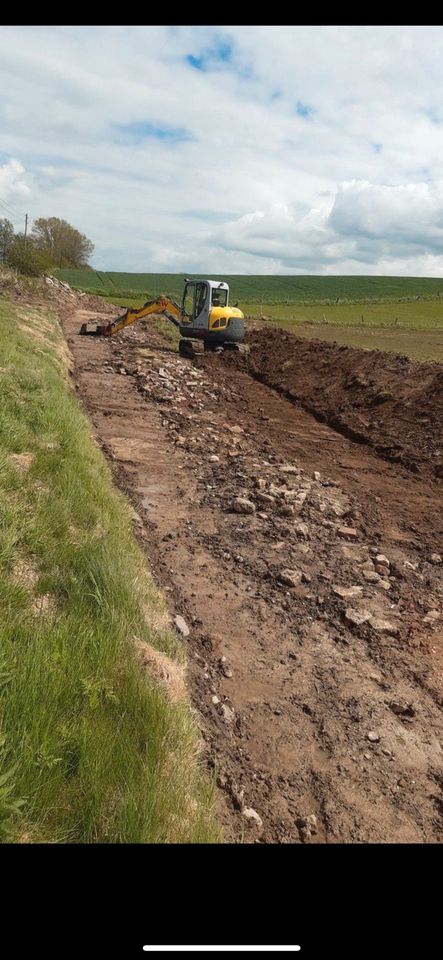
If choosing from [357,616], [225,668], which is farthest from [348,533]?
[225,668]

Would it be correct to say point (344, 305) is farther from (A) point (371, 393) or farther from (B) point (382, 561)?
(B) point (382, 561)

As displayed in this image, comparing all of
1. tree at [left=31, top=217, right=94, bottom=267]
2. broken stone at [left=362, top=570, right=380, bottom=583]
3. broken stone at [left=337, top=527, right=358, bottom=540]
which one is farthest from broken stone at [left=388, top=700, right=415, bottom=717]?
tree at [left=31, top=217, right=94, bottom=267]

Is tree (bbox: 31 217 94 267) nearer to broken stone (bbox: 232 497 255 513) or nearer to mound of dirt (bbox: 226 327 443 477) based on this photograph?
mound of dirt (bbox: 226 327 443 477)

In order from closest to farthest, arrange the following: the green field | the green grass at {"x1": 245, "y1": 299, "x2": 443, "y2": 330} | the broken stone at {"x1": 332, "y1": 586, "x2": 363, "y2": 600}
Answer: the broken stone at {"x1": 332, "y1": 586, "x2": 363, "y2": 600} → the green field → the green grass at {"x1": 245, "y1": 299, "x2": 443, "y2": 330}

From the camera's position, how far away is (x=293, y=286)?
9150 cm

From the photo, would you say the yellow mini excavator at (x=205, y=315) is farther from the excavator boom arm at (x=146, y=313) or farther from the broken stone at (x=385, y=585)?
the broken stone at (x=385, y=585)

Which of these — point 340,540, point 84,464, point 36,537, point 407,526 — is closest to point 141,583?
point 36,537

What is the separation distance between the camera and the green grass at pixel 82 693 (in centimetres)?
229

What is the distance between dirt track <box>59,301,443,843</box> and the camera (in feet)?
11.5

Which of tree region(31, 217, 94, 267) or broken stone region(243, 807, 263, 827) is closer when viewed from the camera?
broken stone region(243, 807, 263, 827)

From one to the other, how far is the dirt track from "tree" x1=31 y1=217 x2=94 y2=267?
81.3 m

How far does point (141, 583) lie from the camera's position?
14.7 feet
